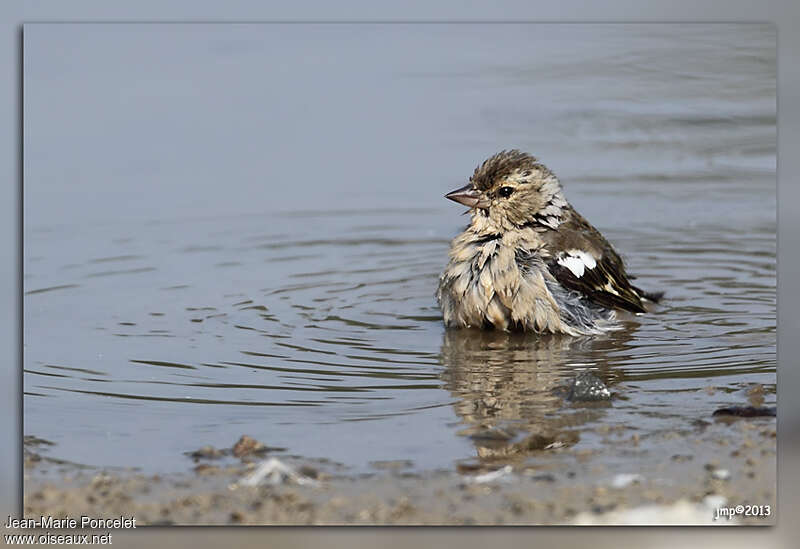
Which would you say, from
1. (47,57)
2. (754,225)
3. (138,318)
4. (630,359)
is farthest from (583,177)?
(47,57)

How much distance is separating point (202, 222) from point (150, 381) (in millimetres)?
2292

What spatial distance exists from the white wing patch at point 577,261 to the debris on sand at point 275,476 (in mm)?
2433

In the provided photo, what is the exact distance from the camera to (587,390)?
6207mm

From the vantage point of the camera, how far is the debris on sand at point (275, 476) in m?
5.41

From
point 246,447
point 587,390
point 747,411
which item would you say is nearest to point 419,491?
point 246,447

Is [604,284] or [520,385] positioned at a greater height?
[604,284]

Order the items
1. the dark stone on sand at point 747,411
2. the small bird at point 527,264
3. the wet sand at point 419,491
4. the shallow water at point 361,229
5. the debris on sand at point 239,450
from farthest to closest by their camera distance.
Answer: the small bird at point 527,264 → the shallow water at point 361,229 → the dark stone on sand at point 747,411 → the debris on sand at point 239,450 → the wet sand at point 419,491

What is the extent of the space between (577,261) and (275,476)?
104 inches

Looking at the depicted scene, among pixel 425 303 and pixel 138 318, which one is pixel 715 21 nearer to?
pixel 425 303

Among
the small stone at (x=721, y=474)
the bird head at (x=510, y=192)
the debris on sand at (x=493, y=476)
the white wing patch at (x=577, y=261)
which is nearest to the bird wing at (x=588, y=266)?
the white wing patch at (x=577, y=261)

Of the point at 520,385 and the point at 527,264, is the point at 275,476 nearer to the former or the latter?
the point at 520,385

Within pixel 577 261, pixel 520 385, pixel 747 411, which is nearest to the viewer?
pixel 747 411

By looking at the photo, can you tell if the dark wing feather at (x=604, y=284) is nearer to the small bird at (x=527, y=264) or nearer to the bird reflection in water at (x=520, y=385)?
the small bird at (x=527, y=264)

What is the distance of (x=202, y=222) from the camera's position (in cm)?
865
